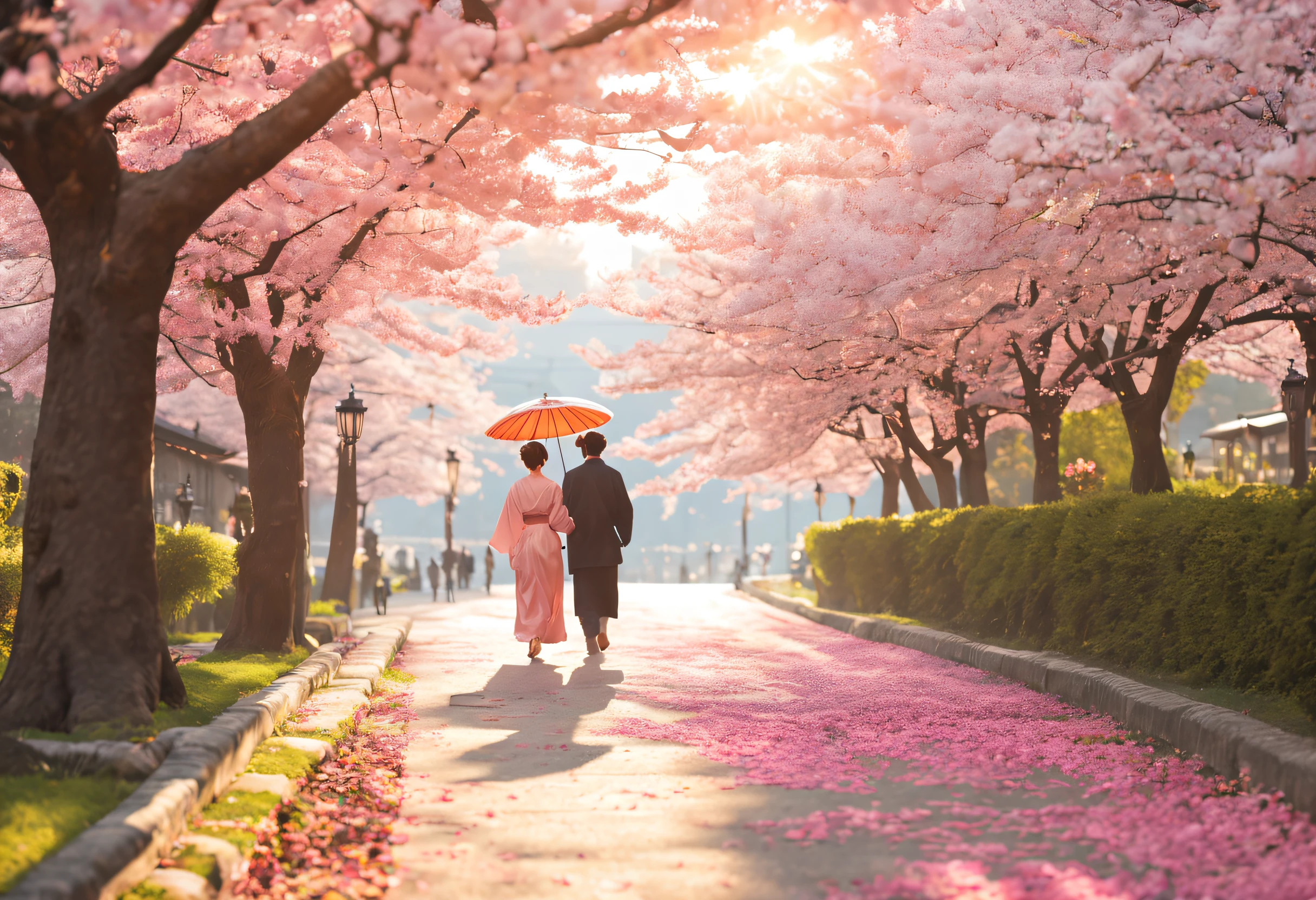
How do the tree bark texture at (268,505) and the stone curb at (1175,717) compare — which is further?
the tree bark texture at (268,505)

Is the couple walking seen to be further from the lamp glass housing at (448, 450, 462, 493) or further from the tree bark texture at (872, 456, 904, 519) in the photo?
the lamp glass housing at (448, 450, 462, 493)

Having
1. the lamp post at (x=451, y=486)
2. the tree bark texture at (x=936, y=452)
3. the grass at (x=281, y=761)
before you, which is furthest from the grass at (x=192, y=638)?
the lamp post at (x=451, y=486)

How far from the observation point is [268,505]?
11391mm

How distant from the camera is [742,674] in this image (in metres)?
10.7

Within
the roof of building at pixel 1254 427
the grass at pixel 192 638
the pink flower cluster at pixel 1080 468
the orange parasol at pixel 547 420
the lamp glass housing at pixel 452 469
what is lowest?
the grass at pixel 192 638

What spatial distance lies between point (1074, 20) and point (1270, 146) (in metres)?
3.48

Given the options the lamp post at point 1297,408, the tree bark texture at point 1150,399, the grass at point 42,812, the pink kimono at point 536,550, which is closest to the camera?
the grass at point 42,812

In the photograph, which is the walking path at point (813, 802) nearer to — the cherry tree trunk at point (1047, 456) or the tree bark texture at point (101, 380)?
the tree bark texture at point (101, 380)

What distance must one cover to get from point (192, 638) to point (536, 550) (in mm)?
5563

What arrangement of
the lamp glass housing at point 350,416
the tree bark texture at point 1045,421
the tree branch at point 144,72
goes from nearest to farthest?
the tree branch at point 144,72, the tree bark texture at point 1045,421, the lamp glass housing at point 350,416

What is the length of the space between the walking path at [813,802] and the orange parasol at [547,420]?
458 centimetres

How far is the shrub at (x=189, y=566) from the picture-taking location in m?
13.2

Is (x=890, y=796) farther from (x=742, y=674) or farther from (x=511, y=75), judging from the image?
(x=742, y=674)

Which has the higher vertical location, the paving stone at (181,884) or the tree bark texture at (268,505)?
the tree bark texture at (268,505)
